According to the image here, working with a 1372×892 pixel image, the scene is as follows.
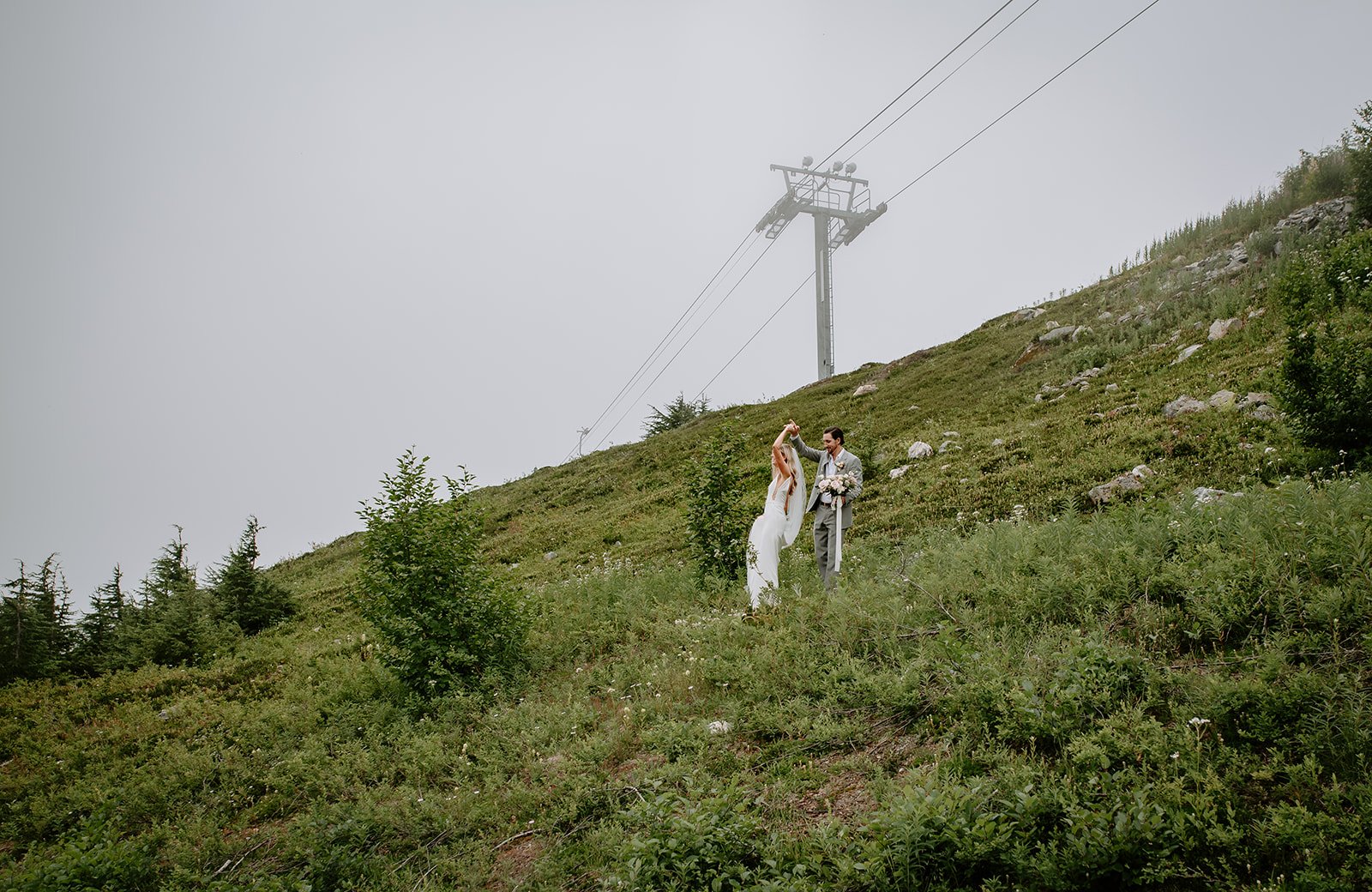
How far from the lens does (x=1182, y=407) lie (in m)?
13.8

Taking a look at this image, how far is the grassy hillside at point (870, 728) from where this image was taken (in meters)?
4.10

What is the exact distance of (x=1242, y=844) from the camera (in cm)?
374

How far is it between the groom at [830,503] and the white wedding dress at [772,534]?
0.52 metres

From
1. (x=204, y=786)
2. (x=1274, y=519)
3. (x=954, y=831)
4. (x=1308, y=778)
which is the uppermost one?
(x=1274, y=519)

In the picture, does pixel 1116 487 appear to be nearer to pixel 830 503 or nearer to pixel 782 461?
pixel 830 503

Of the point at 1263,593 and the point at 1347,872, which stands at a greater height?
the point at 1263,593

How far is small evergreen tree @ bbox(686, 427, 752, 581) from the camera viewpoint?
1248cm

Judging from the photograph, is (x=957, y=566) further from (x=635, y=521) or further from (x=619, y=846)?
(x=635, y=521)

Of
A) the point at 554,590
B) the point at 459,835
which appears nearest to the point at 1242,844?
the point at 459,835

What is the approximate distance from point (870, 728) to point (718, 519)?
6.62m

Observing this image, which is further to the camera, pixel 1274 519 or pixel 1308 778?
pixel 1274 519

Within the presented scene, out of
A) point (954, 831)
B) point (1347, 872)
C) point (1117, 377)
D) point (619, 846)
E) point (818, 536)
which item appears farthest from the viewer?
point (1117, 377)

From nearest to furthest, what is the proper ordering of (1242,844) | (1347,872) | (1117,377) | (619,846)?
(1347,872), (1242,844), (619,846), (1117,377)

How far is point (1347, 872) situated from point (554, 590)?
12.8m
